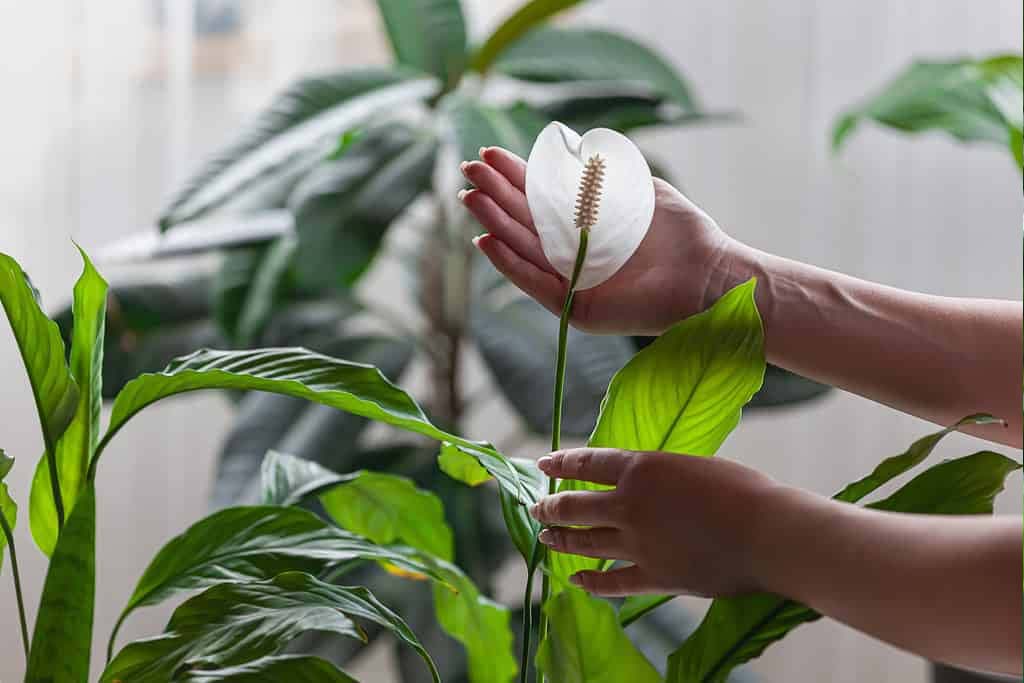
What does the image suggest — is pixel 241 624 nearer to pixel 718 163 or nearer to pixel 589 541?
pixel 589 541

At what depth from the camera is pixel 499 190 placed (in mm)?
678

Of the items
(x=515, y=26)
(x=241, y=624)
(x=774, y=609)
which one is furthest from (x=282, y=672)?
(x=515, y=26)

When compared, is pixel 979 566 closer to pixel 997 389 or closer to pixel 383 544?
pixel 997 389

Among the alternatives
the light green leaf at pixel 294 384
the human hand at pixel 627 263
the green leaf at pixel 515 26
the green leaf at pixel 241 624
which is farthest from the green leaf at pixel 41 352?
the green leaf at pixel 515 26

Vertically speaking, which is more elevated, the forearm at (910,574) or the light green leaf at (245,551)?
the forearm at (910,574)

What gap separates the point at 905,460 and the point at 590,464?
172 millimetres

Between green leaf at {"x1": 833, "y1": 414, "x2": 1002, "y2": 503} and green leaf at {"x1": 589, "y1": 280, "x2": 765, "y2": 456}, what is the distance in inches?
3.1

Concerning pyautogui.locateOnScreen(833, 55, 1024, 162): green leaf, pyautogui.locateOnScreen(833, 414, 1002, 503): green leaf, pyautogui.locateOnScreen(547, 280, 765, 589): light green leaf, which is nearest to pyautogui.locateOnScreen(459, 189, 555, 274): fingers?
pyautogui.locateOnScreen(547, 280, 765, 589): light green leaf

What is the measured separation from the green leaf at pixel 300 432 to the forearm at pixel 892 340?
0.82 metres

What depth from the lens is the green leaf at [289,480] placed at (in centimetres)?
76

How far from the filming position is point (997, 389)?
662mm

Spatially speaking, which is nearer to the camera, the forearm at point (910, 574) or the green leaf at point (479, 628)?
the forearm at point (910, 574)

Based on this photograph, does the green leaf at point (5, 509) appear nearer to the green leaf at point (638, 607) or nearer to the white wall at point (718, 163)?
the green leaf at point (638, 607)

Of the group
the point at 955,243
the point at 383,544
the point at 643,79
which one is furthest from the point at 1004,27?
the point at 383,544
